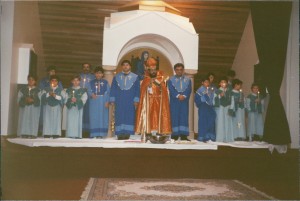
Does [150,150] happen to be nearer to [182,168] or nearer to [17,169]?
[182,168]

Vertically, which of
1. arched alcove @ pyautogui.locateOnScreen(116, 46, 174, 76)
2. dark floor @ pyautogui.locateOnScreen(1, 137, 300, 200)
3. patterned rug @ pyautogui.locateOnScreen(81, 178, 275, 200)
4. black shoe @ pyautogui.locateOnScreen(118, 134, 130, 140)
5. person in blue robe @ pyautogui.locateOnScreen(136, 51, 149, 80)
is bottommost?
patterned rug @ pyautogui.locateOnScreen(81, 178, 275, 200)

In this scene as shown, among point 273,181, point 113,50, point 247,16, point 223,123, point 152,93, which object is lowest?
point 273,181

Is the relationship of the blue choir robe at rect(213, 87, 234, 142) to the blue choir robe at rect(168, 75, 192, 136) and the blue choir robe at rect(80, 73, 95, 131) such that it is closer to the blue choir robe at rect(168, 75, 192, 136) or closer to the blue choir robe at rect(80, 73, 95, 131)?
the blue choir robe at rect(168, 75, 192, 136)

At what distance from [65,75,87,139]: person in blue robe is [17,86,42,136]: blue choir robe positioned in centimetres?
56

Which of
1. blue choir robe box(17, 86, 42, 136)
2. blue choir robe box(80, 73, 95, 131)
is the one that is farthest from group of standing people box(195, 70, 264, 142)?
blue choir robe box(17, 86, 42, 136)

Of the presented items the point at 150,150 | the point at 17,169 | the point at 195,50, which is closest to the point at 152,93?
the point at 150,150

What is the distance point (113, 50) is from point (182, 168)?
329 centimetres

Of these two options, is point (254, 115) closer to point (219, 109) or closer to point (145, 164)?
point (219, 109)

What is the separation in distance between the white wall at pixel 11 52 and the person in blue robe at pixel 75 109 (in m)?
1.02

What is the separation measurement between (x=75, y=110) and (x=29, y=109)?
0.84 m

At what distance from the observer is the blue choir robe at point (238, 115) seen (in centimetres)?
723

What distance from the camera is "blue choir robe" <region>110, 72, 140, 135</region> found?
6.88m

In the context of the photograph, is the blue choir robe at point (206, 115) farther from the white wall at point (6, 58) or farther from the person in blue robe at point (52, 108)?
the white wall at point (6, 58)

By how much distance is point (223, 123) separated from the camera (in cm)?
716
